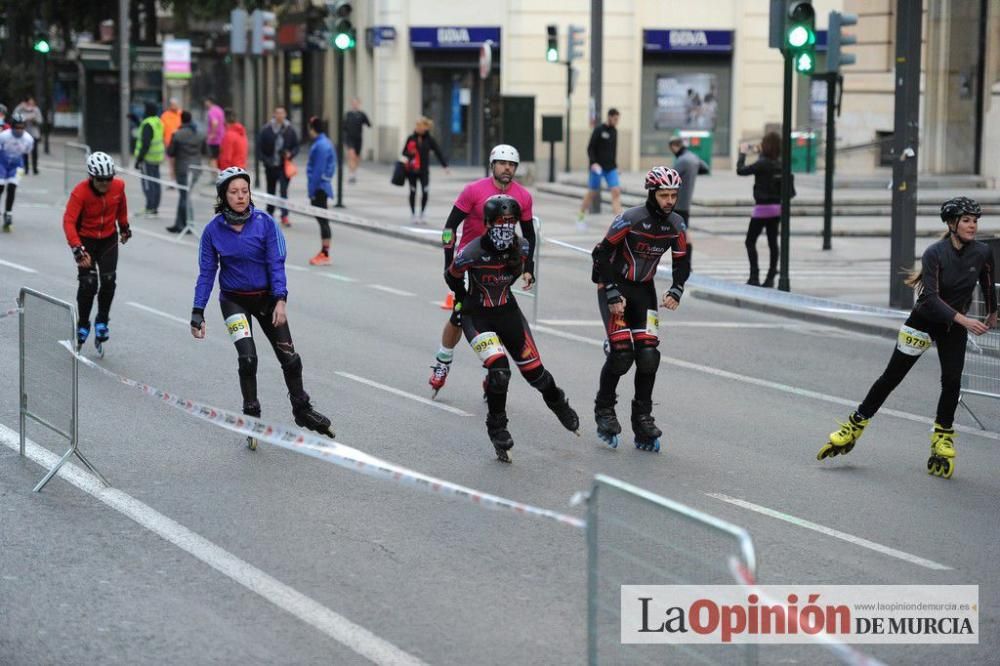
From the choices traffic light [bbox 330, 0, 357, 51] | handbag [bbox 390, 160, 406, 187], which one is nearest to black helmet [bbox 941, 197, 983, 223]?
handbag [bbox 390, 160, 406, 187]

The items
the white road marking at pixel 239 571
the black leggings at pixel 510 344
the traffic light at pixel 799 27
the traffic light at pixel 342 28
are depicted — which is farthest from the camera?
the traffic light at pixel 342 28

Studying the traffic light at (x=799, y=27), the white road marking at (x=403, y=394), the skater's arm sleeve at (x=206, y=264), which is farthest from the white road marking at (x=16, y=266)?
the skater's arm sleeve at (x=206, y=264)

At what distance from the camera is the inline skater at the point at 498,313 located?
33.1ft

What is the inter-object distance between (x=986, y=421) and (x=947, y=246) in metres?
2.58

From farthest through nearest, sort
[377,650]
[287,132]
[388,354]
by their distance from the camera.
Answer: [287,132] < [388,354] < [377,650]

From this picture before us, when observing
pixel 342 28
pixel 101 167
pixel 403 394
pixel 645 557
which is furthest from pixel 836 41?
pixel 645 557

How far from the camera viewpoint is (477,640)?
6672 millimetres

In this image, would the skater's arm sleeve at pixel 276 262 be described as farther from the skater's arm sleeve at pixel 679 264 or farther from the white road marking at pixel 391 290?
the white road marking at pixel 391 290

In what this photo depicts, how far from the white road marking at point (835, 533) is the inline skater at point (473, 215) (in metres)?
3.23

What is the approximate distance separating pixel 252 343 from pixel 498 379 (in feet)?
5.39

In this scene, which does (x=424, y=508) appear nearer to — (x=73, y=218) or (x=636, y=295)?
(x=636, y=295)

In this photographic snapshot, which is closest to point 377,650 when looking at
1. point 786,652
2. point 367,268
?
point 786,652

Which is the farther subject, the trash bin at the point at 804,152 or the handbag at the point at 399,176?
the trash bin at the point at 804,152

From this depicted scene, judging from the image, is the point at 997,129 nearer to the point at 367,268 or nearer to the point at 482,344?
the point at 367,268
